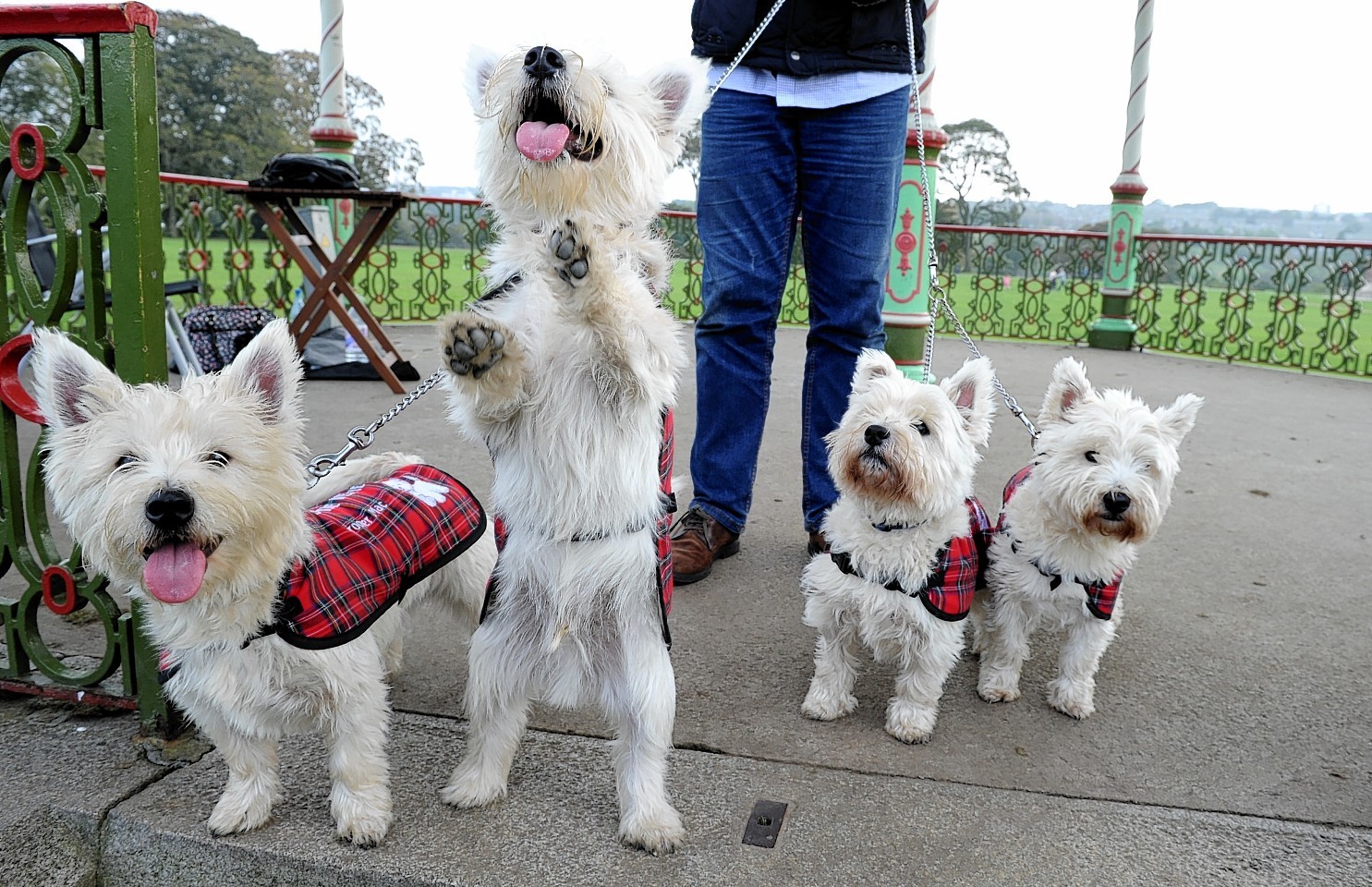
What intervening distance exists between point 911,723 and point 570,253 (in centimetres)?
176

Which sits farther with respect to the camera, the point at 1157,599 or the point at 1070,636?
the point at 1157,599

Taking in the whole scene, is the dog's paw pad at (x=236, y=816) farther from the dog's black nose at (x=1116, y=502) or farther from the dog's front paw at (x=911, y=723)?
the dog's black nose at (x=1116, y=502)

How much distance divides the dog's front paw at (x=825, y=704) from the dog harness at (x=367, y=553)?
44.3 inches

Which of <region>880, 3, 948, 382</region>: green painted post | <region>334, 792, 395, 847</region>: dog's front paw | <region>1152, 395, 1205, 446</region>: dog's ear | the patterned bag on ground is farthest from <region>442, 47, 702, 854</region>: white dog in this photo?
the patterned bag on ground

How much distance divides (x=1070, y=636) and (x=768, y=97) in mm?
2264

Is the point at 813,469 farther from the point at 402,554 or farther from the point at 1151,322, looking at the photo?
the point at 1151,322

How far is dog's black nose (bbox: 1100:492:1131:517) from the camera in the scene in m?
2.84

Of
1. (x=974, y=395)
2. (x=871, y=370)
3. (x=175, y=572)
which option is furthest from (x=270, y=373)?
(x=974, y=395)

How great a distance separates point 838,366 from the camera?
156 inches

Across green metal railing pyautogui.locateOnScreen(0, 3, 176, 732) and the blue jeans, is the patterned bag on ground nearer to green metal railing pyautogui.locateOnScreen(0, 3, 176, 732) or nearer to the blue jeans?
the blue jeans

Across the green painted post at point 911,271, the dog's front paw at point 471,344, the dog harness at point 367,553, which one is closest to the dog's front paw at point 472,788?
the dog harness at point 367,553

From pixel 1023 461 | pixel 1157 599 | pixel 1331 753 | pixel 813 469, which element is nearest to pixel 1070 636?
pixel 1331 753

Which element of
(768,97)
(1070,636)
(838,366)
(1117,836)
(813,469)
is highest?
(768,97)

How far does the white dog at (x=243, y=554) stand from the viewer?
6.22ft
